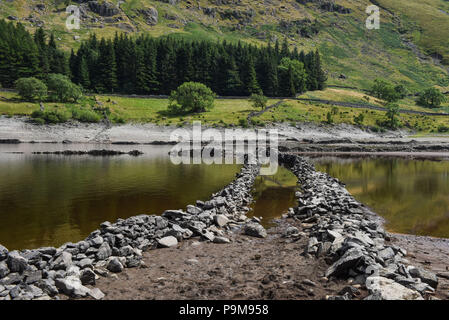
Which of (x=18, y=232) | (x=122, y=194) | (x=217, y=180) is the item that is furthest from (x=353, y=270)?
(x=217, y=180)

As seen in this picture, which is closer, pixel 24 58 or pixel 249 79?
pixel 24 58

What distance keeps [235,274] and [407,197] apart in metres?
22.9

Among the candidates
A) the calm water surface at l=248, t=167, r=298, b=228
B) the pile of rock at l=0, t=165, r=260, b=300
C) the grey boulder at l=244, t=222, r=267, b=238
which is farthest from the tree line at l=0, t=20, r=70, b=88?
the grey boulder at l=244, t=222, r=267, b=238

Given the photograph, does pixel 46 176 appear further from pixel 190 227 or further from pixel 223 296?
pixel 223 296

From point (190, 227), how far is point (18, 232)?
1007 centimetres

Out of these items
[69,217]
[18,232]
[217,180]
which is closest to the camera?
[18,232]

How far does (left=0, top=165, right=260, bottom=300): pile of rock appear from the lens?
9.07 metres

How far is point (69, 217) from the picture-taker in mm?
20094

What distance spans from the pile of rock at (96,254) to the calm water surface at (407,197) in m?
10.6

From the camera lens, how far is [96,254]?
11617 mm

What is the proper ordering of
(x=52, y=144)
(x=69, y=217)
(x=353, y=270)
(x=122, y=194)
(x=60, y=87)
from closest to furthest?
(x=353, y=270) → (x=69, y=217) → (x=122, y=194) → (x=52, y=144) → (x=60, y=87)

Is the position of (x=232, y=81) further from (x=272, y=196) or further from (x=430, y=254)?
(x=430, y=254)

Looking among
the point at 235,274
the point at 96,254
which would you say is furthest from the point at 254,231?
the point at 96,254

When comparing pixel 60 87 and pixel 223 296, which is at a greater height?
pixel 60 87
